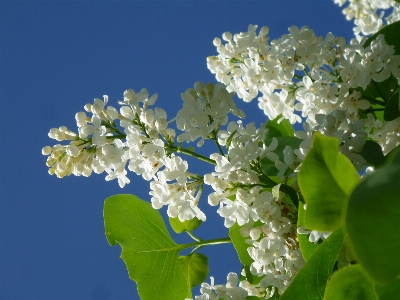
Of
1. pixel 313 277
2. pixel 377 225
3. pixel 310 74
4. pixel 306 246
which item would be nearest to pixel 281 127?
pixel 310 74

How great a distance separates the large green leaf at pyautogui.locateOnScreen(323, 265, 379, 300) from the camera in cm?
45

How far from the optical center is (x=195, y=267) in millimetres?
1088

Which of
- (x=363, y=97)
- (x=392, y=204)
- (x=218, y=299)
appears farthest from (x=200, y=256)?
(x=392, y=204)

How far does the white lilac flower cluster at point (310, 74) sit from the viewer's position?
70cm

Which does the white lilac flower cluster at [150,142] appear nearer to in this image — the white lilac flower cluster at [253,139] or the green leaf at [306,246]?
the white lilac flower cluster at [253,139]

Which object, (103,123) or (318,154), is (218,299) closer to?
(103,123)

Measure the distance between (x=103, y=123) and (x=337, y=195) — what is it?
50 centimetres

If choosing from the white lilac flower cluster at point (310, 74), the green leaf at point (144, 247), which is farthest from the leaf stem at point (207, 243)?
the white lilac flower cluster at point (310, 74)

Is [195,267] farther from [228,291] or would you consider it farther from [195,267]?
[228,291]

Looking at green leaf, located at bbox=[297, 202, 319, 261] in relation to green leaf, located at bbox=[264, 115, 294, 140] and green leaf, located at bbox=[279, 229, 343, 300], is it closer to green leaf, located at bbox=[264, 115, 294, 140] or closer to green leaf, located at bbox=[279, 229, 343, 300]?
green leaf, located at bbox=[279, 229, 343, 300]

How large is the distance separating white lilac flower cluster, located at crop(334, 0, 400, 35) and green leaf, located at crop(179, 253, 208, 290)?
83cm

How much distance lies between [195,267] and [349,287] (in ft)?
2.17

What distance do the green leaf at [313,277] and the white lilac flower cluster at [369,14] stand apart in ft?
3.51

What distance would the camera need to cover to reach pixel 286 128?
1095 millimetres
